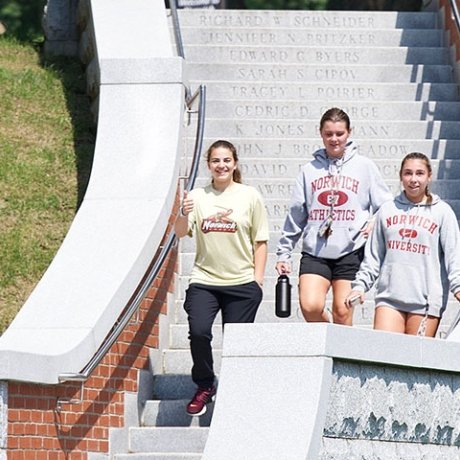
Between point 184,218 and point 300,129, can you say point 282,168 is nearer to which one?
point 300,129

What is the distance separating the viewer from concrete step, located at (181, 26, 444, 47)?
14914 millimetres

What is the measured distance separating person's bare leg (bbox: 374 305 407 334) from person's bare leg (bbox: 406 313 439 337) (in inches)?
1.2

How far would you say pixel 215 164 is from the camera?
30.1 feet

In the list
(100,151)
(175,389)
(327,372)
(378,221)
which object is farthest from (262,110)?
(327,372)

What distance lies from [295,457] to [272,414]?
0.26m

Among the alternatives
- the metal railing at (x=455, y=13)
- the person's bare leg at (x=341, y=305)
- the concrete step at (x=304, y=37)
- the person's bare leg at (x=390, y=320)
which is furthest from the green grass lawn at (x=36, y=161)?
the metal railing at (x=455, y=13)

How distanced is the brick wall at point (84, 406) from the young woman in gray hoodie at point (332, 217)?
1228 millimetres

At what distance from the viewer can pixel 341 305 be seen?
887cm

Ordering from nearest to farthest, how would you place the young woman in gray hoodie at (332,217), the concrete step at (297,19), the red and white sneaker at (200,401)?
the young woman in gray hoodie at (332,217), the red and white sneaker at (200,401), the concrete step at (297,19)

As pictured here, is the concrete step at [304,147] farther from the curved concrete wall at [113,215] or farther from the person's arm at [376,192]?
the person's arm at [376,192]

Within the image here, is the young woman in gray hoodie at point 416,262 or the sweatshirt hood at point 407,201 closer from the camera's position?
the young woman in gray hoodie at point 416,262

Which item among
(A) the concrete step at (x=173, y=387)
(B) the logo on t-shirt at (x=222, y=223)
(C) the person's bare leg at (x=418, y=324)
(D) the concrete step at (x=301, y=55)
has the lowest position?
(A) the concrete step at (x=173, y=387)

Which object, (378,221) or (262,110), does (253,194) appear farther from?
(262,110)

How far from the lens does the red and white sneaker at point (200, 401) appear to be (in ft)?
30.7
